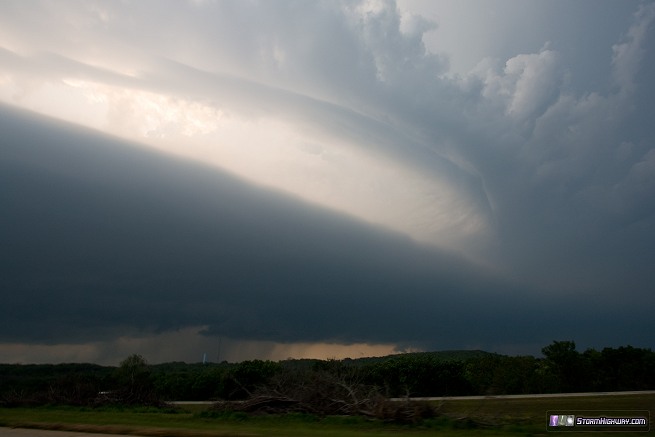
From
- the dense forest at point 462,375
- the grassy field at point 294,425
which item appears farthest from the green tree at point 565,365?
the grassy field at point 294,425

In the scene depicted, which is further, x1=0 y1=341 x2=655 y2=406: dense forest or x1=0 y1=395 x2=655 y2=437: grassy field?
x1=0 y1=341 x2=655 y2=406: dense forest

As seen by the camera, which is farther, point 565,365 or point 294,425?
point 565,365

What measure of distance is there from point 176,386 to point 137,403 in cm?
3070

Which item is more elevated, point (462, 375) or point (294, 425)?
point (462, 375)

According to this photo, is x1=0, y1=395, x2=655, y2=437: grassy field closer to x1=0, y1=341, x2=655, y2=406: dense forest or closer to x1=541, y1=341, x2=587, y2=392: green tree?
x1=0, y1=341, x2=655, y2=406: dense forest

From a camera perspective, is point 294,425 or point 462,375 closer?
point 294,425

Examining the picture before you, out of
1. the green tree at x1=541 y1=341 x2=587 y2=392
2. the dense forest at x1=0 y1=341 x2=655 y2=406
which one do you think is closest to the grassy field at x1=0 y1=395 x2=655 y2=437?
the dense forest at x1=0 y1=341 x2=655 y2=406

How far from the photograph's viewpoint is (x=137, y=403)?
3734cm

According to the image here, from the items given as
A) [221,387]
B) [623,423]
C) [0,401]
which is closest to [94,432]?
[623,423]

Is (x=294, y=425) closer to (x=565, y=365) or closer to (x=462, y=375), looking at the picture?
(x=462, y=375)

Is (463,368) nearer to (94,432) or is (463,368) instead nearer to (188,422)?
(188,422)

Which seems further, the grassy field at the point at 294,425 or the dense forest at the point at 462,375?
the dense forest at the point at 462,375

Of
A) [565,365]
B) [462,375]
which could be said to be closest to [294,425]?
[462,375]

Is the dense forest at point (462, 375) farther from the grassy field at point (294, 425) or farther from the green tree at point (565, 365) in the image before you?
the grassy field at point (294, 425)
